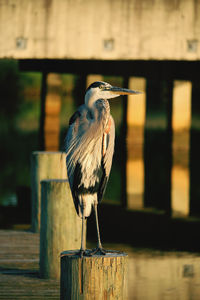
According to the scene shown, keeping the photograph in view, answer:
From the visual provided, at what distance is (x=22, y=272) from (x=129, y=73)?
1031cm

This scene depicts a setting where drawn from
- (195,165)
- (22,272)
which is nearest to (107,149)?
(22,272)

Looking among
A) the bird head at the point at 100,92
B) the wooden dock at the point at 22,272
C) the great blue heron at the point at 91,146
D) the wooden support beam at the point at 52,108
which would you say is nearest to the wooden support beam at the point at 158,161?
the wooden support beam at the point at 52,108

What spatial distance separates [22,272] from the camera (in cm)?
545

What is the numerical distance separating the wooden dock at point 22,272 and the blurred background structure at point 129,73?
2105 mm

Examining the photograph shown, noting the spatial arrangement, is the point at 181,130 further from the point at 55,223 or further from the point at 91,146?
the point at 91,146

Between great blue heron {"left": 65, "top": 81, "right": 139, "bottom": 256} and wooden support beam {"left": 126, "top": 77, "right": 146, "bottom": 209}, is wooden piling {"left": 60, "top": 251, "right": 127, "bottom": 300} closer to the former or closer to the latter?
great blue heron {"left": 65, "top": 81, "right": 139, "bottom": 256}

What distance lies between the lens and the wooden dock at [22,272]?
191 inches

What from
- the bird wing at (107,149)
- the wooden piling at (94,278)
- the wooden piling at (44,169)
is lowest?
the wooden piling at (94,278)

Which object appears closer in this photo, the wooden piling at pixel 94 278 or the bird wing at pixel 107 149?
the wooden piling at pixel 94 278

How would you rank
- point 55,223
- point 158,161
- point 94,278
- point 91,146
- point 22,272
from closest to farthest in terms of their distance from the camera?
point 94,278
point 91,146
point 55,223
point 22,272
point 158,161

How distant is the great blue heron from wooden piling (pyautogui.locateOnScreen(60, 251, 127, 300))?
0.53 feet

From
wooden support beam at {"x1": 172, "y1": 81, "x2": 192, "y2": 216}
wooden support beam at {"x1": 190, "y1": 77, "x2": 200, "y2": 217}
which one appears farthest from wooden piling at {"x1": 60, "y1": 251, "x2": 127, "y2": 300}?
wooden support beam at {"x1": 172, "y1": 81, "x2": 192, "y2": 216}

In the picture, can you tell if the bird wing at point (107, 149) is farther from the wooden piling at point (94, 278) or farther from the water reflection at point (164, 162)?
the water reflection at point (164, 162)

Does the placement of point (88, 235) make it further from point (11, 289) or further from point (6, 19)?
point (6, 19)
